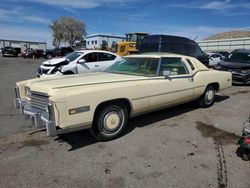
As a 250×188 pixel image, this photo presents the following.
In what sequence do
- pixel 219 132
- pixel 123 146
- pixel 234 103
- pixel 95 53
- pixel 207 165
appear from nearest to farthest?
pixel 207 165 < pixel 123 146 < pixel 219 132 < pixel 234 103 < pixel 95 53

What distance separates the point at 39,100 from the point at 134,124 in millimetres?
2139

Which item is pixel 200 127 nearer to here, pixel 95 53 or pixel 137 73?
pixel 137 73

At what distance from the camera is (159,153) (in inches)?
154

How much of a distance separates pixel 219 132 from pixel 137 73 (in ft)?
6.83

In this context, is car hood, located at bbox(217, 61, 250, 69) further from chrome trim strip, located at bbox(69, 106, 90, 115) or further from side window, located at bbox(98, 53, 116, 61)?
chrome trim strip, located at bbox(69, 106, 90, 115)

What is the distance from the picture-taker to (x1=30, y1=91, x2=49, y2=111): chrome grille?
3853mm

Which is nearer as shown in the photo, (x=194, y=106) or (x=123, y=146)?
(x=123, y=146)

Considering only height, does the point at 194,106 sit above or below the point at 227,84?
below

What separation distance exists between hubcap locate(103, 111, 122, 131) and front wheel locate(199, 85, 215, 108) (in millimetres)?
3037

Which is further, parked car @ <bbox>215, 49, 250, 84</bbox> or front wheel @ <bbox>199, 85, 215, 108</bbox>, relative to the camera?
parked car @ <bbox>215, 49, 250, 84</bbox>

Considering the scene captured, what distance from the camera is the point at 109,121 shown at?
170 inches

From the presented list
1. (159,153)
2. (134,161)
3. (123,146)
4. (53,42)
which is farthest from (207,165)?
(53,42)

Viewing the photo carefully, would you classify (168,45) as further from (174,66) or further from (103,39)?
(103,39)

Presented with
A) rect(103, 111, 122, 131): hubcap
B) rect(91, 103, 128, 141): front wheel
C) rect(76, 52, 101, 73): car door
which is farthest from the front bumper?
rect(103, 111, 122, 131): hubcap
